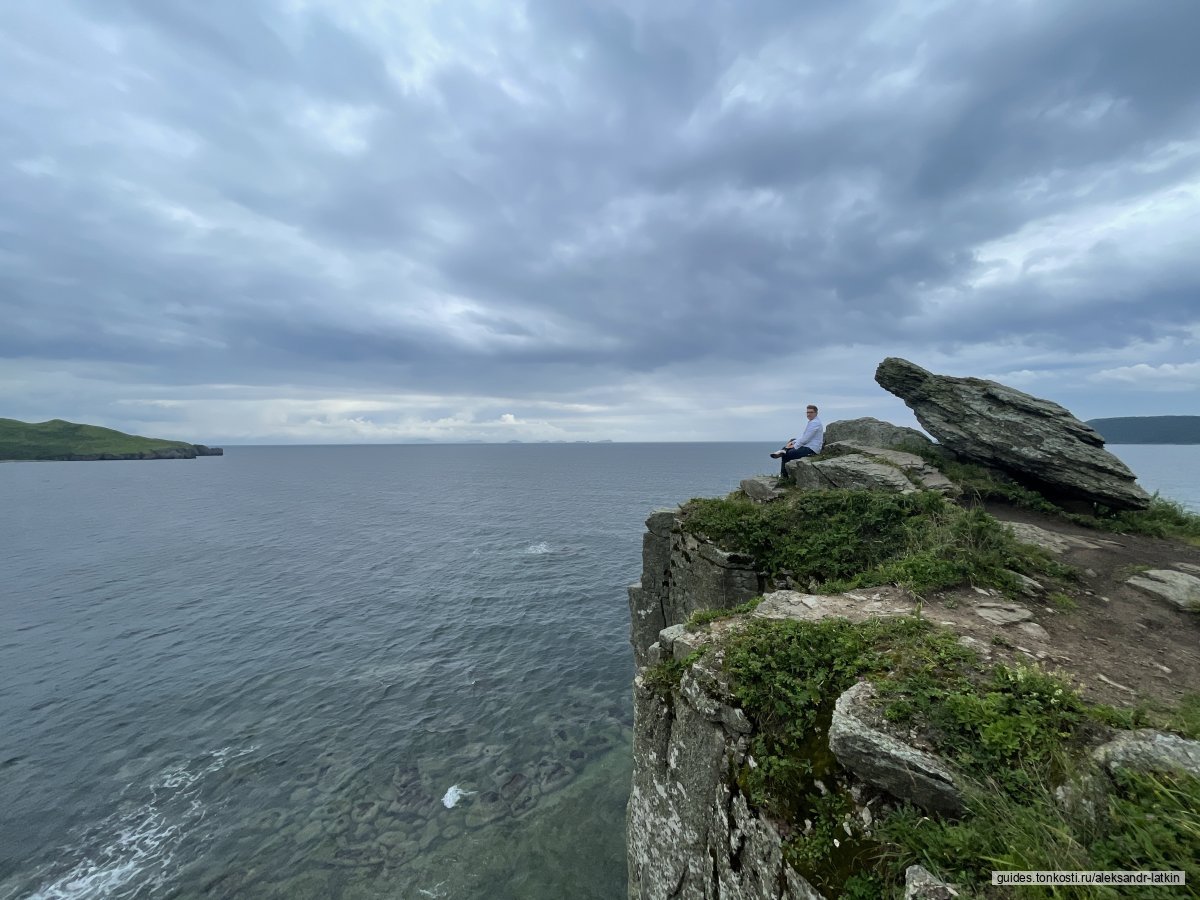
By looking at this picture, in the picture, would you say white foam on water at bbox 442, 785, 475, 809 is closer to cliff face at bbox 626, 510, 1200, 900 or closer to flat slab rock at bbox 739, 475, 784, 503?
cliff face at bbox 626, 510, 1200, 900

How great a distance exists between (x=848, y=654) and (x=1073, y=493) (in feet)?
52.0

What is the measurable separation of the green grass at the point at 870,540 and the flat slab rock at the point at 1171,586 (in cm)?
136

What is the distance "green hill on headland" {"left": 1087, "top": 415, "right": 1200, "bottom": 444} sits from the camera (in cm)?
17994

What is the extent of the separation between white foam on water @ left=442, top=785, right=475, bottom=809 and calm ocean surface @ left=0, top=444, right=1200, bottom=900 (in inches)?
4.5

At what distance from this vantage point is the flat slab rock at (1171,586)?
9586 mm

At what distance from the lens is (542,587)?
35.6 meters

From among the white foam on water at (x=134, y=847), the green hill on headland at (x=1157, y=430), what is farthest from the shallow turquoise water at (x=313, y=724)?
the green hill on headland at (x=1157, y=430)

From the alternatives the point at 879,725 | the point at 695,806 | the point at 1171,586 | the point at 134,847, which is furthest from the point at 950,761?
the point at 134,847

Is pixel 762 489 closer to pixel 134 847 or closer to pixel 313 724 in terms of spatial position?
pixel 313 724

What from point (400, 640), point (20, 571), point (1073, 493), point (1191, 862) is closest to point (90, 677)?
point (400, 640)

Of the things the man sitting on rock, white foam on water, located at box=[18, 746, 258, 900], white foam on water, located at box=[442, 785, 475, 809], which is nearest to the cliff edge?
the man sitting on rock

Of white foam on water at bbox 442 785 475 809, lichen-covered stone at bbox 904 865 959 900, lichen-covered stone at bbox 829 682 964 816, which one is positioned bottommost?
white foam on water at bbox 442 785 475 809

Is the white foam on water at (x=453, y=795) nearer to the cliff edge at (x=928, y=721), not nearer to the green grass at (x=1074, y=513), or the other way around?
the cliff edge at (x=928, y=721)

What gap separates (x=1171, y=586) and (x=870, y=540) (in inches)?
225
